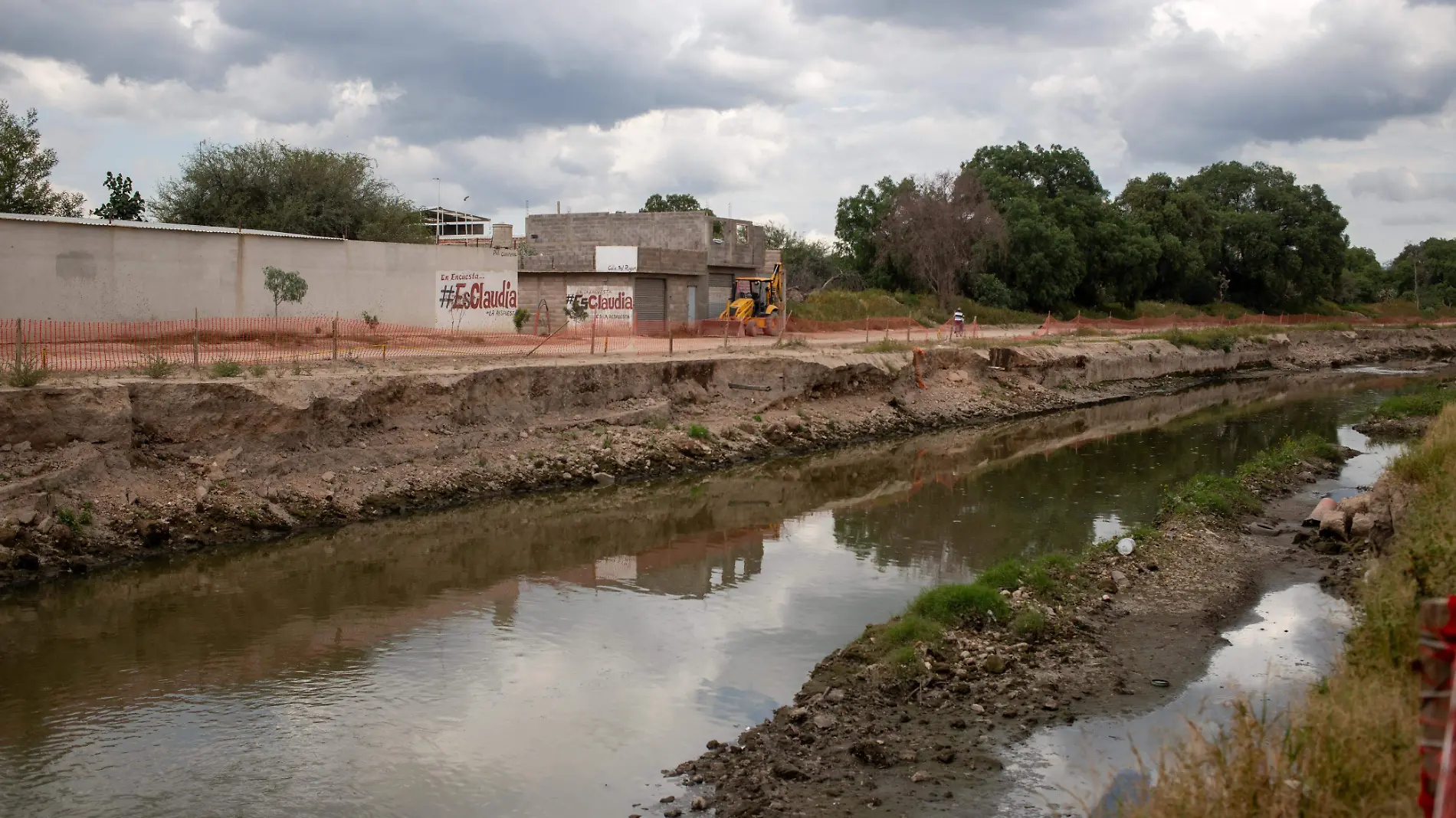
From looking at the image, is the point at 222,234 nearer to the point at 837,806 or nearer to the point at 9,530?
the point at 9,530

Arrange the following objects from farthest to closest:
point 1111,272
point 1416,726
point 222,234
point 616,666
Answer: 1. point 1111,272
2. point 222,234
3. point 616,666
4. point 1416,726

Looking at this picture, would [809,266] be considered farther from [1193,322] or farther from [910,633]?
[910,633]

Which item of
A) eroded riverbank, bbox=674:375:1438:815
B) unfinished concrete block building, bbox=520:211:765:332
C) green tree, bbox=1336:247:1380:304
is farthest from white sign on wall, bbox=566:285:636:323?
green tree, bbox=1336:247:1380:304

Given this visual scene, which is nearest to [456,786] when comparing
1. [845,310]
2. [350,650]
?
[350,650]

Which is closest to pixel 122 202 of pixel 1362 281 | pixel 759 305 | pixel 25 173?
pixel 25 173

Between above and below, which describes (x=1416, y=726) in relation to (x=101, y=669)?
above

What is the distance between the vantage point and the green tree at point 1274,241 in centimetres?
7462

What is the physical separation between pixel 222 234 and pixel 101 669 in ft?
65.2

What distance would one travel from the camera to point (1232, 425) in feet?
114

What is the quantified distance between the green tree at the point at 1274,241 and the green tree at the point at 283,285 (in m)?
60.3

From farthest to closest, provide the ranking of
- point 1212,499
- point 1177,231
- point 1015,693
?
point 1177,231, point 1212,499, point 1015,693

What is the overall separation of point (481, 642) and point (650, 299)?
29019 mm

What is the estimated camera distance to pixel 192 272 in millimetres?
29078

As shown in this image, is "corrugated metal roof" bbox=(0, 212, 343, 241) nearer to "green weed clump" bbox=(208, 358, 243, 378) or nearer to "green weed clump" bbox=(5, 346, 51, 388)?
"green weed clump" bbox=(208, 358, 243, 378)
